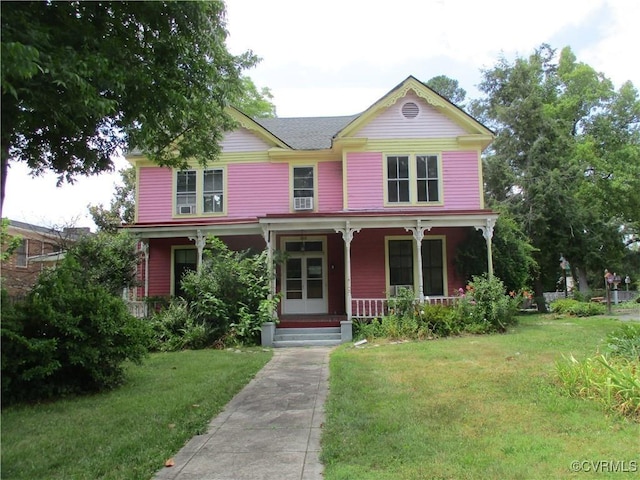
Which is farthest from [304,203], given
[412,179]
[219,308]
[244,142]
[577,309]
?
[577,309]

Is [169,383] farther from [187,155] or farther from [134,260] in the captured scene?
[134,260]

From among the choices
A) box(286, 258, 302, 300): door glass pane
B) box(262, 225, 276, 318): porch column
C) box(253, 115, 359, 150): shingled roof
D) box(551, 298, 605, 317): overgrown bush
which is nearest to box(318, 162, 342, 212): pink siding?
box(253, 115, 359, 150): shingled roof

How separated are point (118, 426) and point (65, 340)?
1953 mm

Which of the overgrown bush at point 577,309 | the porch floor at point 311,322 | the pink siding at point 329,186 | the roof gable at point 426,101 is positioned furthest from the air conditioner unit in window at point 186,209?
the overgrown bush at point 577,309

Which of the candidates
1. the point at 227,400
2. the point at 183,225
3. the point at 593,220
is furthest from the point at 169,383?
the point at 593,220

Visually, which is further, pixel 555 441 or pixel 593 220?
pixel 593 220

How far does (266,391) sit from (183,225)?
874 cm

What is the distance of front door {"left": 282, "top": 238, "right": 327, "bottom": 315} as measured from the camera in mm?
15250

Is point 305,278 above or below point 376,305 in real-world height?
above

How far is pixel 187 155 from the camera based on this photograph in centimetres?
828

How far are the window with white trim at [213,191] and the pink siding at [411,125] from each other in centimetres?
492

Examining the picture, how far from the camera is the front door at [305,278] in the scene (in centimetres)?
1525

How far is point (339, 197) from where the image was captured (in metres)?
15.8

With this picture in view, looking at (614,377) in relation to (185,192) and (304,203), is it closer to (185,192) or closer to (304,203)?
(304,203)
